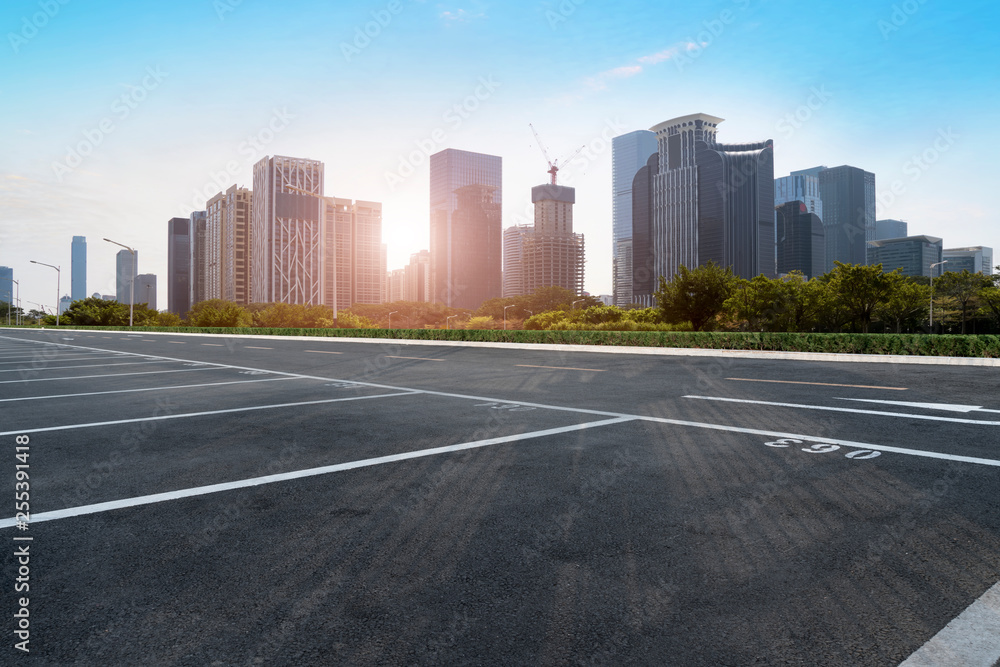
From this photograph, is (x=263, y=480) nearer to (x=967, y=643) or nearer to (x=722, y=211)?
(x=967, y=643)

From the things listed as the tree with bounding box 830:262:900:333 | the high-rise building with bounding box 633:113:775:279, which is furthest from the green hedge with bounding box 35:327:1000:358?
the high-rise building with bounding box 633:113:775:279

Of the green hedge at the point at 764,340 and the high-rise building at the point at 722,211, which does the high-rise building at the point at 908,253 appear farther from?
the green hedge at the point at 764,340

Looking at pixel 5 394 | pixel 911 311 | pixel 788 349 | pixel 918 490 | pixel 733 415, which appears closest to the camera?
pixel 918 490

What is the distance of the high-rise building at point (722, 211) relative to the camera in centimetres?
17988

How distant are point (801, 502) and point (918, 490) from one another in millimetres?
1124

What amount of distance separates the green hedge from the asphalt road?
1465cm

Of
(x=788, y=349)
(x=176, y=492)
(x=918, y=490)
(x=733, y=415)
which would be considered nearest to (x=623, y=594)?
(x=918, y=490)

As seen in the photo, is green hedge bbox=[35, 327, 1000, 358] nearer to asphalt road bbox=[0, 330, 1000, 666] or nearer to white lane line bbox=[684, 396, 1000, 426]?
asphalt road bbox=[0, 330, 1000, 666]

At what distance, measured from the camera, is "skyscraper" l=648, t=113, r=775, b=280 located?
180m

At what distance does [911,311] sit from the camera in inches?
2082

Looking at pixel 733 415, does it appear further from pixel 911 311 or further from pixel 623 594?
pixel 911 311

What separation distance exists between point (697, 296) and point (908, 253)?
16171cm

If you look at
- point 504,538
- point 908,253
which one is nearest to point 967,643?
point 504,538

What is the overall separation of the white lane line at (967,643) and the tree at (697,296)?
4086cm
